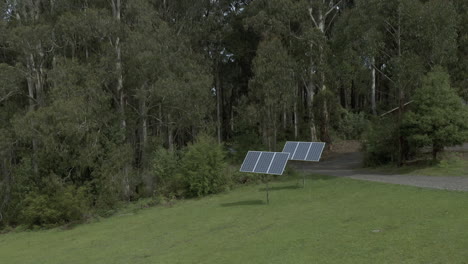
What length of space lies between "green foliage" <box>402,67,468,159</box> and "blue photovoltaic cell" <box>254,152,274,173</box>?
771cm

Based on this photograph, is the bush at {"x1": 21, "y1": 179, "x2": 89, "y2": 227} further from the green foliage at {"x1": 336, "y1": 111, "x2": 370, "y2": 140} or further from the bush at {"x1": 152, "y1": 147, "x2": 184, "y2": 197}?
the green foliage at {"x1": 336, "y1": 111, "x2": 370, "y2": 140}

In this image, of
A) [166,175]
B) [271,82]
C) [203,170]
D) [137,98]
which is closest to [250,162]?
[203,170]

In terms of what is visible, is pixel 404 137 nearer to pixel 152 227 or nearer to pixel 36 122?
pixel 152 227

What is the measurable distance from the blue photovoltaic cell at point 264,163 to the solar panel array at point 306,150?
2.37 metres

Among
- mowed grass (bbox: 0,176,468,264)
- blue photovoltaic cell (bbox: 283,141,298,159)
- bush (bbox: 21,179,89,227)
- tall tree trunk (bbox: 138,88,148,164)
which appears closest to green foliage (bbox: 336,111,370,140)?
tall tree trunk (bbox: 138,88,148,164)

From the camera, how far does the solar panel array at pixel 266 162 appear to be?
1518 cm

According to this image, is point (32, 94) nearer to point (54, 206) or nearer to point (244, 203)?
point (54, 206)

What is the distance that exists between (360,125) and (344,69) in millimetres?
8275

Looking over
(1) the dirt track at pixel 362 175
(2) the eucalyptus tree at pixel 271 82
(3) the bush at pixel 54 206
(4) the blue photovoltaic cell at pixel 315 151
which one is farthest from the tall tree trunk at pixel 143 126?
(4) the blue photovoltaic cell at pixel 315 151

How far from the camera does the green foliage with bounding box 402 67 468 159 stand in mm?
18719

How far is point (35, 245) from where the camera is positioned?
14.8 metres

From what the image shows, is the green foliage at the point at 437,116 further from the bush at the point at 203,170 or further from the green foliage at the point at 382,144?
the bush at the point at 203,170

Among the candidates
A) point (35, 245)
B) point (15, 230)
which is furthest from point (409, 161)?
point (15, 230)

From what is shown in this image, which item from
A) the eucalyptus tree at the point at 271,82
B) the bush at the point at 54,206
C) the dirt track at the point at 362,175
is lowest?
the bush at the point at 54,206
